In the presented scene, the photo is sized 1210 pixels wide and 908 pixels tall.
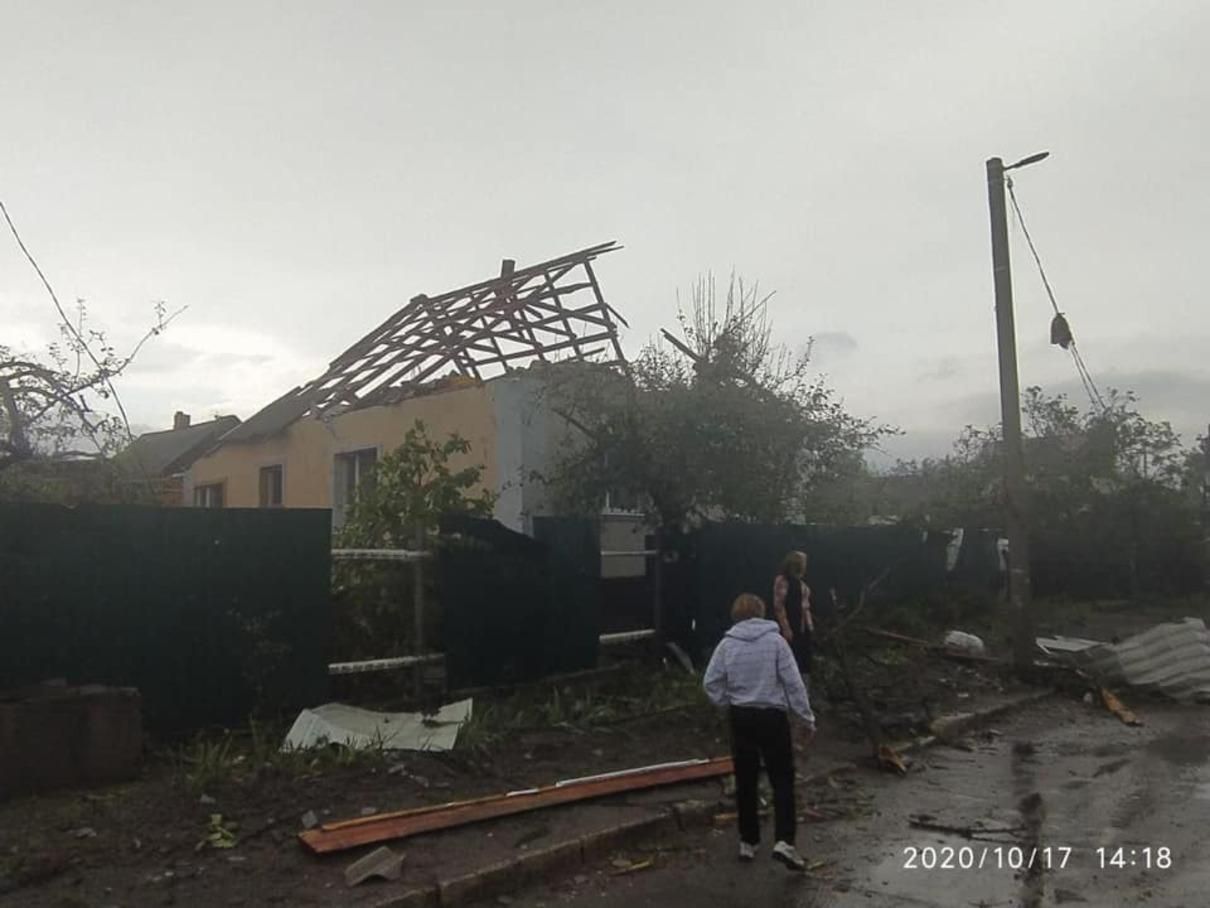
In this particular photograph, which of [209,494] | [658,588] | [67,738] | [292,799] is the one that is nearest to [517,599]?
[658,588]

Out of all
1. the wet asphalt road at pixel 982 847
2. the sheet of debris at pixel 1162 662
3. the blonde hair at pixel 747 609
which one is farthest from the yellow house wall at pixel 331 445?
the blonde hair at pixel 747 609

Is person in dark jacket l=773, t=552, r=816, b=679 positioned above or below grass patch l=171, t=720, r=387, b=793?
above

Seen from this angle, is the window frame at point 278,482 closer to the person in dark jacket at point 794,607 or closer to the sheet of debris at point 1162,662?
the person in dark jacket at point 794,607

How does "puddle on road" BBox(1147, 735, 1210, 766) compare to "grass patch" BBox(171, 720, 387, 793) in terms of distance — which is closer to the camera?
"grass patch" BBox(171, 720, 387, 793)

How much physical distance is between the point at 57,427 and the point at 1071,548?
68.1 feet

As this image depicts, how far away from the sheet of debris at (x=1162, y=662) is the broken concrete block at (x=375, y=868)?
10494 millimetres

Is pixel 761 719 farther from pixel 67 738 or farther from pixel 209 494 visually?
pixel 209 494

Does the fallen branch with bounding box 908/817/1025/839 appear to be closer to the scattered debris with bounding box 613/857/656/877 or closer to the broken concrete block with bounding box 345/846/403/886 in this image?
the scattered debris with bounding box 613/857/656/877

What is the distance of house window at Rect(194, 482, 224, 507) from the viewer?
21.2 meters

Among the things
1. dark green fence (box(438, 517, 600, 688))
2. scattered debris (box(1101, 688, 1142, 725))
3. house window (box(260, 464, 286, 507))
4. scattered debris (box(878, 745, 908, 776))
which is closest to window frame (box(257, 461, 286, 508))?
house window (box(260, 464, 286, 507))

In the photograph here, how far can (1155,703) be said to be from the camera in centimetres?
1303

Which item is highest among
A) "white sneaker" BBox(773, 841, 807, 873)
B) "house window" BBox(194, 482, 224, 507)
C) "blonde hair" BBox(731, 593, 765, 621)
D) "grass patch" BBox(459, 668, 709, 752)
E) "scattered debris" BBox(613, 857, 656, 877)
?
"house window" BBox(194, 482, 224, 507)

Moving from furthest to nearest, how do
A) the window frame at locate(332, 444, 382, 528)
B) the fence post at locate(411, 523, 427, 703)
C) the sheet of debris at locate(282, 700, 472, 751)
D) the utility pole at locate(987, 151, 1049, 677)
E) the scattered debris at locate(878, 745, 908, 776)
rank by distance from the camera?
the window frame at locate(332, 444, 382, 528)
the utility pole at locate(987, 151, 1049, 677)
the fence post at locate(411, 523, 427, 703)
the scattered debris at locate(878, 745, 908, 776)
the sheet of debris at locate(282, 700, 472, 751)

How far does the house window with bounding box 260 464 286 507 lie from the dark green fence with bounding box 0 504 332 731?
11357 millimetres
